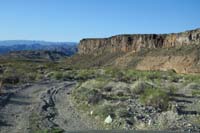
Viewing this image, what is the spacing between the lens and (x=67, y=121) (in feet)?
76.2

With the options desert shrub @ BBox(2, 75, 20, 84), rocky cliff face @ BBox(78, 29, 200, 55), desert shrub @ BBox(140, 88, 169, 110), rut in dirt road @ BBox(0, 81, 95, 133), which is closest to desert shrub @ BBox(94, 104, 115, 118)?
rut in dirt road @ BBox(0, 81, 95, 133)

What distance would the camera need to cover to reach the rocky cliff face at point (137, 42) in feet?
348

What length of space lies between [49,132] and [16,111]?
8.40m

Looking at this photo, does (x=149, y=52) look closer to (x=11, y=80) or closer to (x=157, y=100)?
(x=11, y=80)

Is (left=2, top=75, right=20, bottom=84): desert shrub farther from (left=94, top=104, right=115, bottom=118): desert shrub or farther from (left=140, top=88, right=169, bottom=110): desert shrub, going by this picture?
(left=94, top=104, right=115, bottom=118): desert shrub

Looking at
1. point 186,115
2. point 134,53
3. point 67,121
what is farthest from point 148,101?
point 134,53

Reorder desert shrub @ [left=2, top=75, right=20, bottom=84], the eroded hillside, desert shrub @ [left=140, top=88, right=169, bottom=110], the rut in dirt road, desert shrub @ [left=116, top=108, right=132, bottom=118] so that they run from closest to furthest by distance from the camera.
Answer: the rut in dirt road
desert shrub @ [left=116, top=108, right=132, bottom=118]
desert shrub @ [left=140, top=88, right=169, bottom=110]
desert shrub @ [left=2, top=75, right=20, bottom=84]
the eroded hillside

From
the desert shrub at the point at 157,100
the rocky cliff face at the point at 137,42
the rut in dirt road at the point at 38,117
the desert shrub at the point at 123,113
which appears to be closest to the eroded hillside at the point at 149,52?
the rocky cliff face at the point at 137,42

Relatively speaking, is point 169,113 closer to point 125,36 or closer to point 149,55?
point 149,55

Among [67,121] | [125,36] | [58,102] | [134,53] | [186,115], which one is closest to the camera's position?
[67,121]

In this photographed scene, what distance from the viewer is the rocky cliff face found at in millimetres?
105938

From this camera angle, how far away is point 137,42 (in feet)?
420

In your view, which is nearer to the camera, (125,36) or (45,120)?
(45,120)

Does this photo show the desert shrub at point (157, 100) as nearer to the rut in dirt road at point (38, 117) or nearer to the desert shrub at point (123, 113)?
the desert shrub at point (123, 113)
